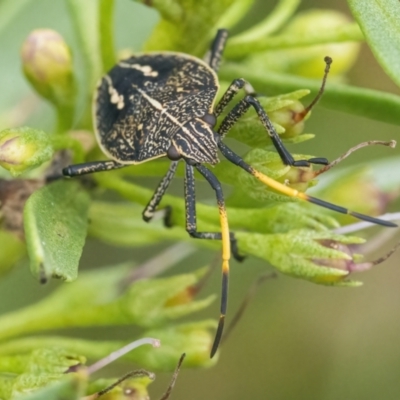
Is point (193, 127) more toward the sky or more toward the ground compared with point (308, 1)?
more toward the sky

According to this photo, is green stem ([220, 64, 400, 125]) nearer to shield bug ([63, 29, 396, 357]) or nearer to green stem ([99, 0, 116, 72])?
shield bug ([63, 29, 396, 357])

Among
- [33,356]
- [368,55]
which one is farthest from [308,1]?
[33,356]

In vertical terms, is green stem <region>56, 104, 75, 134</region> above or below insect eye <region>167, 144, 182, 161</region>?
above

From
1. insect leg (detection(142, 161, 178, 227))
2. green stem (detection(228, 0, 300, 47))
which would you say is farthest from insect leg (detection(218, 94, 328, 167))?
green stem (detection(228, 0, 300, 47))

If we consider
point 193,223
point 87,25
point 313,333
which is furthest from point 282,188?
point 313,333

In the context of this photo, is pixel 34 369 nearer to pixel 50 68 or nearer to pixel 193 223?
pixel 193 223

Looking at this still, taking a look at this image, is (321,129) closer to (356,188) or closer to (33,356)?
(356,188)
